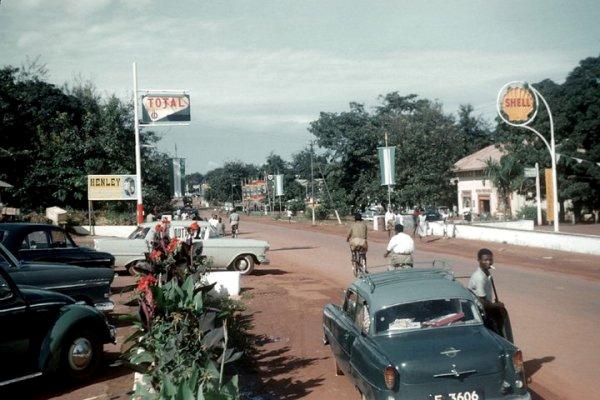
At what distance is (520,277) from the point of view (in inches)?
643

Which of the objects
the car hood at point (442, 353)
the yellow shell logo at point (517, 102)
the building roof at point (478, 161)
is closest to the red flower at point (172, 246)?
the car hood at point (442, 353)

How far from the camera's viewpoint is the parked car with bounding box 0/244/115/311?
338 inches

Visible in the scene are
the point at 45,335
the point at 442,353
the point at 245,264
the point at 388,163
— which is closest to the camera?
the point at 442,353

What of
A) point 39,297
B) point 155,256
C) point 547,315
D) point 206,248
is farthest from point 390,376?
point 206,248

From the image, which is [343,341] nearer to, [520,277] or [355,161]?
[520,277]

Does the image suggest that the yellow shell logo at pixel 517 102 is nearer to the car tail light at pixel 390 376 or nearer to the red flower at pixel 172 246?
the red flower at pixel 172 246

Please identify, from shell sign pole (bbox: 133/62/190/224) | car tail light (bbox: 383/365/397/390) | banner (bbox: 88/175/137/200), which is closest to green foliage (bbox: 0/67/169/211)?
banner (bbox: 88/175/137/200)

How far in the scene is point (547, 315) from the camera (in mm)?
10727

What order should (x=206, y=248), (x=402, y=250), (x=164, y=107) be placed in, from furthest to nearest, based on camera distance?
(x=164, y=107), (x=206, y=248), (x=402, y=250)

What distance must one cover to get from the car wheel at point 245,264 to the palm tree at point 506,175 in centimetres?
2954

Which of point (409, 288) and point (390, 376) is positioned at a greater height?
point (409, 288)

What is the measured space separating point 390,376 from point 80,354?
13.2 ft

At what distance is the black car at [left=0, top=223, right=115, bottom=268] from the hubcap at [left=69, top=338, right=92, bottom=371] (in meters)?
5.21

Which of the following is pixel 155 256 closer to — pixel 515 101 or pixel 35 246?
pixel 35 246
